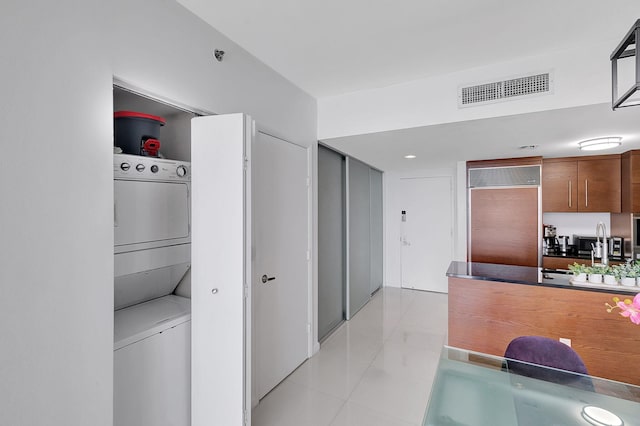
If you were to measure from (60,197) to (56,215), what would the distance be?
0.24ft

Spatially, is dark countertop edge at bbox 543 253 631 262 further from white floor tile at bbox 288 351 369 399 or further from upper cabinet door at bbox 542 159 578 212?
white floor tile at bbox 288 351 369 399

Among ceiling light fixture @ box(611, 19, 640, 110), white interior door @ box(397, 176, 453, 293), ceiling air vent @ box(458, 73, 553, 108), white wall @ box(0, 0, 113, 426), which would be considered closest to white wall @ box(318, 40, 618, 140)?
ceiling air vent @ box(458, 73, 553, 108)

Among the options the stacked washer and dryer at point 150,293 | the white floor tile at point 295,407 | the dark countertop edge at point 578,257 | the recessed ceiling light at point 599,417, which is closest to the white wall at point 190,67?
the stacked washer and dryer at point 150,293

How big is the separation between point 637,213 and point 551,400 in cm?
378

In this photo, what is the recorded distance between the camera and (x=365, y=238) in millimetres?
4734

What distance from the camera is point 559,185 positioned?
4.12m

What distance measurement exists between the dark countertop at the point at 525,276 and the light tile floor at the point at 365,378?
890 millimetres

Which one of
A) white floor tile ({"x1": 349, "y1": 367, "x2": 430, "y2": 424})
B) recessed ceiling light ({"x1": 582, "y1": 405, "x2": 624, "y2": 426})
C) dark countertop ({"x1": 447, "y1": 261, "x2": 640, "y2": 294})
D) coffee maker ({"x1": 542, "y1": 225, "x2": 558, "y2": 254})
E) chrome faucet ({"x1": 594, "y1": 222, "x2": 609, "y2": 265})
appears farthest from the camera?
coffee maker ({"x1": 542, "y1": 225, "x2": 558, "y2": 254})

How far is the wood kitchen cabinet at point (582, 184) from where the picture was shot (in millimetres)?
3904

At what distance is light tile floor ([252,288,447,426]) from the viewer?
215 cm

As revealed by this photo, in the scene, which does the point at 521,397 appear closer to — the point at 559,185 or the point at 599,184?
the point at 559,185

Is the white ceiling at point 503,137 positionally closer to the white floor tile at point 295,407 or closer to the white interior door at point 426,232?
the white interior door at point 426,232

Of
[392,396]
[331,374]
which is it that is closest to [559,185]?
[392,396]

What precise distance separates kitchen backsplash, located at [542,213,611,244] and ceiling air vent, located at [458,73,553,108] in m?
3.04
